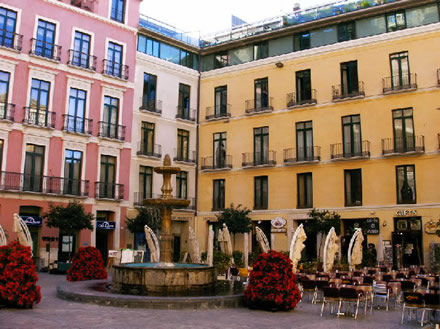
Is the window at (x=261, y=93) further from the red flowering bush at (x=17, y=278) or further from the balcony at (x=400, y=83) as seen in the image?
the red flowering bush at (x=17, y=278)

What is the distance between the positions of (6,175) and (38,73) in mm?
6417

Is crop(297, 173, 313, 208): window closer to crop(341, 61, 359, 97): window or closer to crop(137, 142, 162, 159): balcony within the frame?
crop(341, 61, 359, 97): window

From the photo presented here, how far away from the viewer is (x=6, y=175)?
28.2m

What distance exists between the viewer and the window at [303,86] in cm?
3484

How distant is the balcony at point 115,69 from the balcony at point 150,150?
4837mm

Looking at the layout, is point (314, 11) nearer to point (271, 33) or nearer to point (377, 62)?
point (271, 33)

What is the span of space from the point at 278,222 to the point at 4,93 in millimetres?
18649

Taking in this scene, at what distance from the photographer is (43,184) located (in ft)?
97.2

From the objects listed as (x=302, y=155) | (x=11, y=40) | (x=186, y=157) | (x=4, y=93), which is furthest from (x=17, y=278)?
(x=186, y=157)

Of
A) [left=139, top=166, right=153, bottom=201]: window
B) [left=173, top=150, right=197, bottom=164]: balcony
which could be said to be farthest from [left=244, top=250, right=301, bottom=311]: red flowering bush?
[left=173, top=150, right=197, bottom=164]: balcony

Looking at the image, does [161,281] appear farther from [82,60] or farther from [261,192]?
[82,60]

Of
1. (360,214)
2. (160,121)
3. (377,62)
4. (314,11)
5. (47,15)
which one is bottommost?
(360,214)

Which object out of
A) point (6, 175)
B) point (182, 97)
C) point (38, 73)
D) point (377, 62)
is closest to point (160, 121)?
point (182, 97)

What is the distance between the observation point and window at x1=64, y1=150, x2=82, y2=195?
31.0 metres
